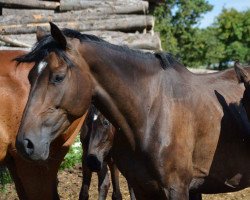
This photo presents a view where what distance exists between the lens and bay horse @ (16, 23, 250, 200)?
3342 millimetres

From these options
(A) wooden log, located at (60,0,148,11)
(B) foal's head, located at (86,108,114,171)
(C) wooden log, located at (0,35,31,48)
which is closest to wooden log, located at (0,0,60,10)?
(A) wooden log, located at (60,0,148,11)

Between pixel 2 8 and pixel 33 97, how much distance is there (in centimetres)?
552

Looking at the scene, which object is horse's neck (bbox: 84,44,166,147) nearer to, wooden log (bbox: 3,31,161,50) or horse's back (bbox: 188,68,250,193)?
horse's back (bbox: 188,68,250,193)

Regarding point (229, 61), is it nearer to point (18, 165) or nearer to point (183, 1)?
point (183, 1)

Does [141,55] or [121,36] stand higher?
[141,55]

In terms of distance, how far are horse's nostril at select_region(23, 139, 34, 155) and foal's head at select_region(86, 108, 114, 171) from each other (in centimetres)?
204

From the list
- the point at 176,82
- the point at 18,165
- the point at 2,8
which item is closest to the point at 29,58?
the point at 176,82

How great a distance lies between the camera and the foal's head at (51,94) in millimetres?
3279

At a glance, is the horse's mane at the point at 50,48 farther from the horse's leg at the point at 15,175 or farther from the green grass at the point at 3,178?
the green grass at the point at 3,178

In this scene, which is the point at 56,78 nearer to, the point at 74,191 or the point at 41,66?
the point at 41,66

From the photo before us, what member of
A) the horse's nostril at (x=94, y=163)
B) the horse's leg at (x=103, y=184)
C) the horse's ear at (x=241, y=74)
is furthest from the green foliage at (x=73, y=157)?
the horse's ear at (x=241, y=74)

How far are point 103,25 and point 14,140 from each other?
394 centimetres

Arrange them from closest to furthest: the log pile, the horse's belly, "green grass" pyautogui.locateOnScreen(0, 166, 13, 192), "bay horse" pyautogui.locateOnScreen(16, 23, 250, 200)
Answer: "bay horse" pyautogui.locateOnScreen(16, 23, 250, 200) < the horse's belly < "green grass" pyautogui.locateOnScreen(0, 166, 13, 192) < the log pile

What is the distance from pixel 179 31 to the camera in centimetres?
3291
